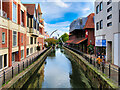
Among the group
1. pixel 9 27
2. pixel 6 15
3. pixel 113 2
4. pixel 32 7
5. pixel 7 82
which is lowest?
pixel 7 82

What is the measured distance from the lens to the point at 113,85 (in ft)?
23.3

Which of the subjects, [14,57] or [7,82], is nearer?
[7,82]

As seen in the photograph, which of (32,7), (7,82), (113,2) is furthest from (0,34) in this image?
(32,7)

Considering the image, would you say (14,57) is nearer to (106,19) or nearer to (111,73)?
(111,73)

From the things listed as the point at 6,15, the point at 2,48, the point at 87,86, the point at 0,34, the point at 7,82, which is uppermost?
the point at 6,15

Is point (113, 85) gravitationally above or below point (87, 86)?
above

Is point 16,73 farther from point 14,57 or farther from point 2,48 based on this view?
point 14,57

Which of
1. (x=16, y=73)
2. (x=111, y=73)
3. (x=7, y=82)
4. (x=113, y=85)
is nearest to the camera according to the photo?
(x=113, y=85)

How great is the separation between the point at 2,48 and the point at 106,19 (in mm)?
15153

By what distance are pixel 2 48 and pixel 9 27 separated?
328 cm

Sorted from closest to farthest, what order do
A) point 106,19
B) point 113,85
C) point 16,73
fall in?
point 113,85 < point 16,73 < point 106,19

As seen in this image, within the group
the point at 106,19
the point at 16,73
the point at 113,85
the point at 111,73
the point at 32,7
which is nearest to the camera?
the point at 113,85

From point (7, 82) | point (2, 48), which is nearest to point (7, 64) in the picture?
point (2, 48)

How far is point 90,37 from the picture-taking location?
26703 mm
